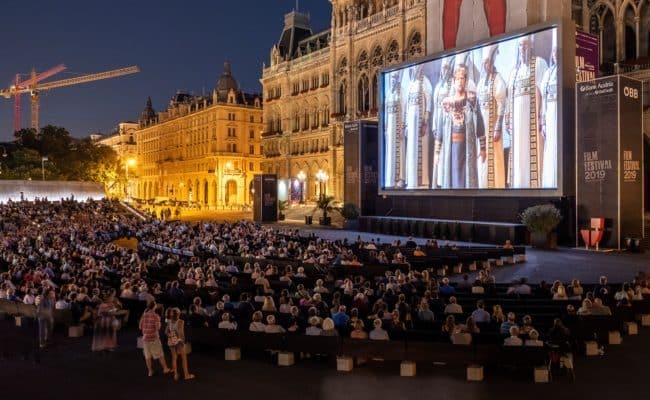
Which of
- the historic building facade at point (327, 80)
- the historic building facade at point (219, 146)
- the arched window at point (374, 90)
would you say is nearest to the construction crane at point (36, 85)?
the historic building facade at point (219, 146)

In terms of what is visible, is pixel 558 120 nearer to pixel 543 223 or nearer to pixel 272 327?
pixel 543 223

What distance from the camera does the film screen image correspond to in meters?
32.6

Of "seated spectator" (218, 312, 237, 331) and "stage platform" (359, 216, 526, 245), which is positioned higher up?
"stage platform" (359, 216, 526, 245)

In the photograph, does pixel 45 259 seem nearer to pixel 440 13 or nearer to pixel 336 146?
pixel 440 13

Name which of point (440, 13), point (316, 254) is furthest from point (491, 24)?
point (316, 254)

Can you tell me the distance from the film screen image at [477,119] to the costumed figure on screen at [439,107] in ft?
0.22

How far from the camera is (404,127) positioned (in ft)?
141

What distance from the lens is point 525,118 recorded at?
33375mm

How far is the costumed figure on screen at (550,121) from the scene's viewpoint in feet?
105

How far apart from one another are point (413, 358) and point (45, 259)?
62.2 ft

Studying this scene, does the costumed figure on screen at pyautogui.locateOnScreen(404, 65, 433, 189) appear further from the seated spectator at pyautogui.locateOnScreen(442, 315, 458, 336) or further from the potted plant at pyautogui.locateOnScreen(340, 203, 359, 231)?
the seated spectator at pyautogui.locateOnScreen(442, 315, 458, 336)

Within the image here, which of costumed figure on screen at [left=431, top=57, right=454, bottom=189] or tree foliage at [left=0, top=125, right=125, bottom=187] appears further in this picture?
tree foliage at [left=0, top=125, right=125, bottom=187]

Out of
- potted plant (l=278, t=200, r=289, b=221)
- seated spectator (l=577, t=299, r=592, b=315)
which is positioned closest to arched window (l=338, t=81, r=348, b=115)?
potted plant (l=278, t=200, r=289, b=221)

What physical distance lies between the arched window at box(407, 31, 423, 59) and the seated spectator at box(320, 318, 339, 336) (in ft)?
163
